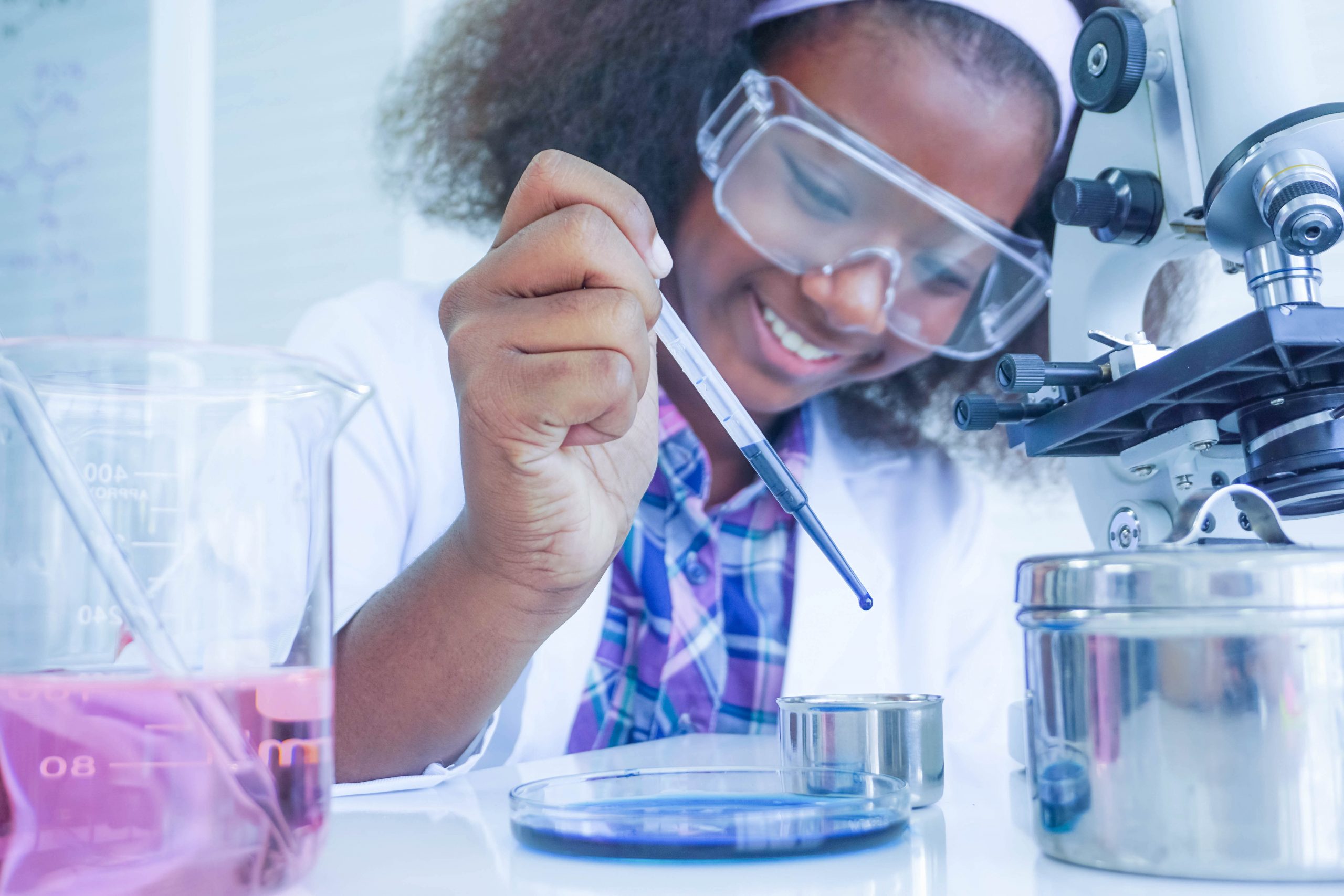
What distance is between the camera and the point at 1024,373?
68 cm

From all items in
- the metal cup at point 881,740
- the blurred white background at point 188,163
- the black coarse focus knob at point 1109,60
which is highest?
the blurred white background at point 188,163

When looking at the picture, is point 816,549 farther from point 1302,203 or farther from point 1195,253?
point 1302,203

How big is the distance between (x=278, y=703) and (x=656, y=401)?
0.48 metres

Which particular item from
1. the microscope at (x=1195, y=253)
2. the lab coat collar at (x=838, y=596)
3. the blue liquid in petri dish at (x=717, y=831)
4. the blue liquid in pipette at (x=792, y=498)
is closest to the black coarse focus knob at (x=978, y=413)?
the microscope at (x=1195, y=253)

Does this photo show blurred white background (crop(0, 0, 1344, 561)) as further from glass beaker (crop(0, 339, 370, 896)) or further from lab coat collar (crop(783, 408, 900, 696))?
glass beaker (crop(0, 339, 370, 896))

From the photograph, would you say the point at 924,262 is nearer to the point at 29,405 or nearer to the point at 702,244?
the point at 702,244

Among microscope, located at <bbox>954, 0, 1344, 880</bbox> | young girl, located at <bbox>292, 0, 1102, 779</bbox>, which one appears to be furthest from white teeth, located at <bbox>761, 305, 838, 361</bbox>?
microscope, located at <bbox>954, 0, 1344, 880</bbox>

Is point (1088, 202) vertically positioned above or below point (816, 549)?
above

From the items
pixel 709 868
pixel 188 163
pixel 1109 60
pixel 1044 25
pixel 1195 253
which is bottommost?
pixel 709 868

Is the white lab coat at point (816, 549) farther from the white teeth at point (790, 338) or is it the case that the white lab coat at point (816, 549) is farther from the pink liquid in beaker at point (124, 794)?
the pink liquid in beaker at point (124, 794)

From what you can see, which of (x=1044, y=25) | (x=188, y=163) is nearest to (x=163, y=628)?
(x=1044, y=25)

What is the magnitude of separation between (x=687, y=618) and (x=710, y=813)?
89 cm

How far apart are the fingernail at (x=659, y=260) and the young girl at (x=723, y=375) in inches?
5.0

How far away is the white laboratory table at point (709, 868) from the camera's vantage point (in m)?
0.41
